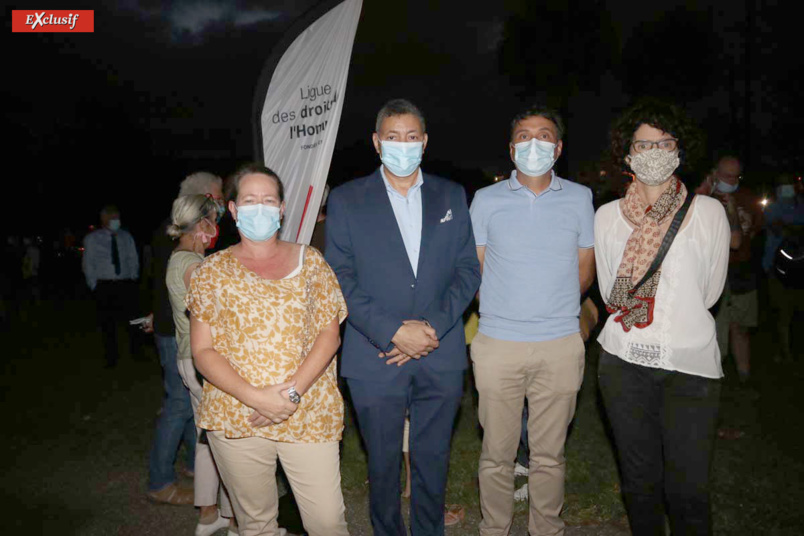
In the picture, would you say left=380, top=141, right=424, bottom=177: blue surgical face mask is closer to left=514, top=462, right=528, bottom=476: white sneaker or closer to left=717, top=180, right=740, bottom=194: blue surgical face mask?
left=514, top=462, right=528, bottom=476: white sneaker

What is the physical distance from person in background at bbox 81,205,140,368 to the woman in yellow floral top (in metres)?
6.82

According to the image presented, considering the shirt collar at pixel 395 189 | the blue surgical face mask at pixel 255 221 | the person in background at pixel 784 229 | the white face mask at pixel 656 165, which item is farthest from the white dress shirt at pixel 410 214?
the person in background at pixel 784 229

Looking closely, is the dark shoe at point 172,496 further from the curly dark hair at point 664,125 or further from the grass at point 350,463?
the curly dark hair at point 664,125

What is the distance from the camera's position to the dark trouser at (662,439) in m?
2.73

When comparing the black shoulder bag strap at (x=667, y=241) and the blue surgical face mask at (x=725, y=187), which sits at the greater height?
the blue surgical face mask at (x=725, y=187)

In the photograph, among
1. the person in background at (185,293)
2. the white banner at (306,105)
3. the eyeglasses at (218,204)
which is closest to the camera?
the person in background at (185,293)

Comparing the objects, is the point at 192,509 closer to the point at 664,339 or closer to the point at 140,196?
the point at 664,339

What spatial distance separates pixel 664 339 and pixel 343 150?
55572mm

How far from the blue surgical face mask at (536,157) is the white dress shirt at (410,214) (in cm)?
60

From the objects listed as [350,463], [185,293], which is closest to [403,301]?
[185,293]

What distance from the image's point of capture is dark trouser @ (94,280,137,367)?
8.79 metres

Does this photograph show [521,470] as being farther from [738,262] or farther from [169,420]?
[738,262]

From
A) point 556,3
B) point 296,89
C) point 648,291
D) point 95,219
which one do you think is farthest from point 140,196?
point 648,291

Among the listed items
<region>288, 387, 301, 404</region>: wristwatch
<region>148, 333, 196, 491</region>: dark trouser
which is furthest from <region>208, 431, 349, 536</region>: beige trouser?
<region>148, 333, 196, 491</region>: dark trouser
